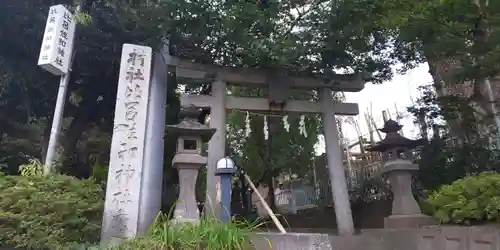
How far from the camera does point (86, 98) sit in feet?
34.9

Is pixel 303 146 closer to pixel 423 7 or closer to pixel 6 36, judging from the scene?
pixel 423 7

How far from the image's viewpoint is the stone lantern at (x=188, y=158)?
636cm

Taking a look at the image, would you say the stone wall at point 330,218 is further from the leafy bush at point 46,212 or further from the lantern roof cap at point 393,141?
the leafy bush at point 46,212

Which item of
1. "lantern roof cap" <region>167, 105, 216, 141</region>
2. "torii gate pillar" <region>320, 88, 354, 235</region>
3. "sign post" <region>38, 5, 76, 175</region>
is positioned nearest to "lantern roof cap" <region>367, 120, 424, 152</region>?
"torii gate pillar" <region>320, 88, 354, 235</region>

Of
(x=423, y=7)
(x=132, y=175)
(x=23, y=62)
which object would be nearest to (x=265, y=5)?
(x=423, y=7)

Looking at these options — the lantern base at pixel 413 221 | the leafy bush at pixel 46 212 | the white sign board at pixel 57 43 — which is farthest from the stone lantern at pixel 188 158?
the lantern base at pixel 413 221

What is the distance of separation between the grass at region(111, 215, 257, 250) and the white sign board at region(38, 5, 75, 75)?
136 inches

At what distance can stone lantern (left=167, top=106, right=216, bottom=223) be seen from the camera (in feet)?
20.9

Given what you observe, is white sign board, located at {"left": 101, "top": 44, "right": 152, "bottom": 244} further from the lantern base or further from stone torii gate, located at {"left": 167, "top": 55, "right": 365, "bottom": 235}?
the lantern base

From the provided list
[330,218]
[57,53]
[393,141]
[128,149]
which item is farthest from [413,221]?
[57,53]

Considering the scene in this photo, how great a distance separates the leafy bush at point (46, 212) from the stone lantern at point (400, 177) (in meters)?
5.25

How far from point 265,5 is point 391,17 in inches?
108

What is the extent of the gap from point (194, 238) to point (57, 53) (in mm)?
4147

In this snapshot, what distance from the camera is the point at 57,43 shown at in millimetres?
6652
